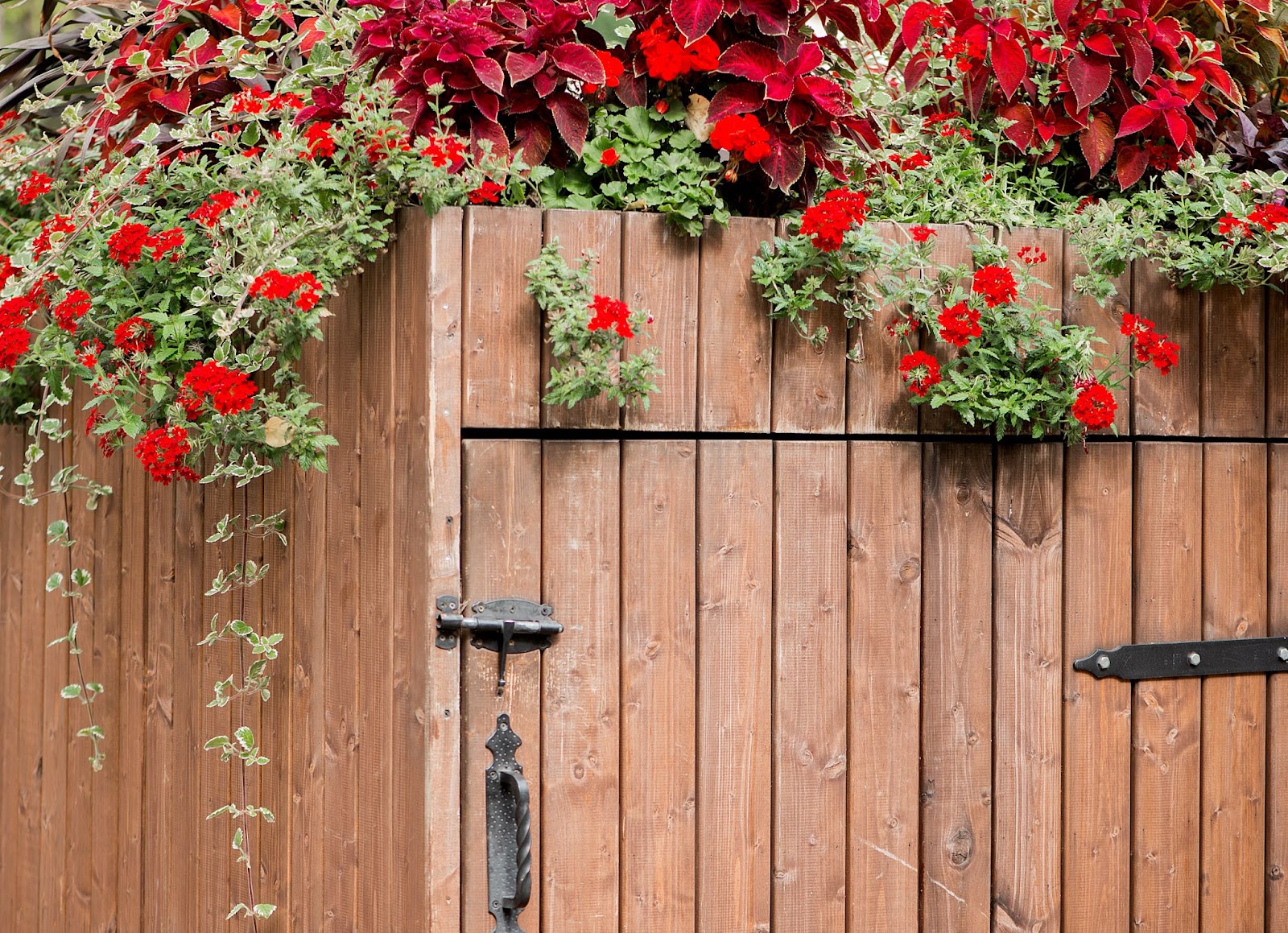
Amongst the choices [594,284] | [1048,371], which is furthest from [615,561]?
[1048,371]

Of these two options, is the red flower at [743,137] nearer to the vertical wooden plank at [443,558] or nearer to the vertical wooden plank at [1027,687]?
the vertical wooden plank at [443,558]

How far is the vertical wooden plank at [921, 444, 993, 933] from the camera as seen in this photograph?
2510mm

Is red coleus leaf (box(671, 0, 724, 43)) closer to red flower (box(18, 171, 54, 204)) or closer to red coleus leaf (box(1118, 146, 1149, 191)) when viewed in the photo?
red coleus leaf (box(1118, 146, 1149, 191))

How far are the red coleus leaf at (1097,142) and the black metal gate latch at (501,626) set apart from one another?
4.95 ft

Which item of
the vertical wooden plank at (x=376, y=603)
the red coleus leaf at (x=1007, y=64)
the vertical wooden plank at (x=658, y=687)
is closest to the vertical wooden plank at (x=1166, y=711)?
the red coleus leaf at (x=1007, y=64)

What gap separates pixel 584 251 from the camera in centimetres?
225

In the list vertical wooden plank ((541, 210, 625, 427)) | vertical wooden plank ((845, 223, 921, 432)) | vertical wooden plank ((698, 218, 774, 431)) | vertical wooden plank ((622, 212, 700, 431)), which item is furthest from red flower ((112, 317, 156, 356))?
vertical wooden plank ((845, 223, 921, 432))

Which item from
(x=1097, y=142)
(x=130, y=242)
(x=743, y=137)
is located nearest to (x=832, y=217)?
(x=743, y=137)

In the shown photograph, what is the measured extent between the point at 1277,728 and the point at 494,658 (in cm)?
179

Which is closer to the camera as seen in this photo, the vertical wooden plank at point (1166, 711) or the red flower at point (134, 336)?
the red flower at point (134, 336)

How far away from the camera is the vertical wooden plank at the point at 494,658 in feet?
7.27

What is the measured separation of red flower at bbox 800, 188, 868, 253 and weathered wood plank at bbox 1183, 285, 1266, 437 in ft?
3.04

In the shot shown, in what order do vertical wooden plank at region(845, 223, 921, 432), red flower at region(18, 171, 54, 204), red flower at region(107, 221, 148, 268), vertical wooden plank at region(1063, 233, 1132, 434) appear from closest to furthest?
red flower at region(107, 221, 148, 268)
vertical wooden plank at region(845, 223, 921, 432)
vertical wooden plank at region(1063, 233, 1132, 434)
red flower at region(18, 171, 54, 204)

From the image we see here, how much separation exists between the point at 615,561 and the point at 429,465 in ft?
1.29
